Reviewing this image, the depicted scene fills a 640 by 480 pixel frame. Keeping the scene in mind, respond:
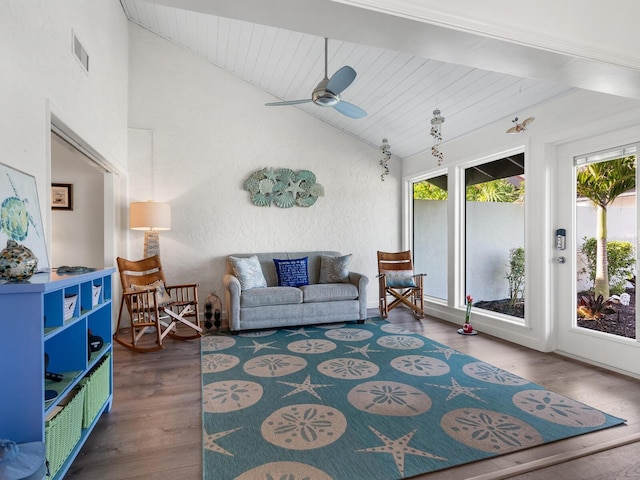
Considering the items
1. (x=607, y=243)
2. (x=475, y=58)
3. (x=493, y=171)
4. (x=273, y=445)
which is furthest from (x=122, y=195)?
(x=607, y=243)

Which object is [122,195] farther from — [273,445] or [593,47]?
[593,47]

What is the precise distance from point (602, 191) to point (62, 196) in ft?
20.5

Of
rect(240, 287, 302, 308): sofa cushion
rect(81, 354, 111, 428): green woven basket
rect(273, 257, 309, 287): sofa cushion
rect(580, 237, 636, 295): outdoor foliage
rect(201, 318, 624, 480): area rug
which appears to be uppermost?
rect(580, 237, 636, 295): outdoor foliage

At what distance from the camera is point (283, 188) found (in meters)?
5.09

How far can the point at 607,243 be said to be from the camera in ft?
10.1

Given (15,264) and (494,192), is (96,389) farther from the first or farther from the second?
(494,192)

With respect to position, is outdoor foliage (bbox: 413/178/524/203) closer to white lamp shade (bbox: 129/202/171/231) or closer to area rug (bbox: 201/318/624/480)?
area rug (bbox: 201/318/624/480)

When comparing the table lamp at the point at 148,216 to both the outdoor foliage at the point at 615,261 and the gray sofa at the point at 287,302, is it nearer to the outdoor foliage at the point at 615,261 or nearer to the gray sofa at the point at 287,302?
the gray sofa at the point at 287,302

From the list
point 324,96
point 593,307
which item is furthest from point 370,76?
point 593,307

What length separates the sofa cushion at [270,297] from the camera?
13.5 feet

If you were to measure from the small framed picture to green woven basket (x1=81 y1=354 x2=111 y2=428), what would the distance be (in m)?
3.49

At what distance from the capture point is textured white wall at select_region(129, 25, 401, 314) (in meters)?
4.56

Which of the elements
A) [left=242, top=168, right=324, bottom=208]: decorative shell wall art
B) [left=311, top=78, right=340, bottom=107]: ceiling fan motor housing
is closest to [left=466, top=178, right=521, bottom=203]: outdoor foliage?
[left=242, top=168, right=324, bottom=208]: decorative shell wall art

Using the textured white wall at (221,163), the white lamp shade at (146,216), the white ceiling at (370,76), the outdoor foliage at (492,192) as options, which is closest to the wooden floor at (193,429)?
the white lamp shade at (146,216)
